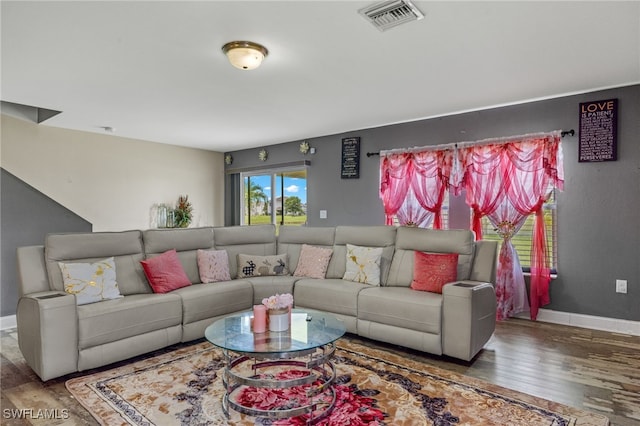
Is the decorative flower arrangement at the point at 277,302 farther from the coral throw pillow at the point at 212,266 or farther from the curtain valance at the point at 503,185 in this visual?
the curtain valance at the point at 503,185

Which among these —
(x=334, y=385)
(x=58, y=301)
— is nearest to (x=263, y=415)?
(x=334, y=385)

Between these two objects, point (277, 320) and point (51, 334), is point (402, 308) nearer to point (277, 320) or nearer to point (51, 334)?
point (277, 320)

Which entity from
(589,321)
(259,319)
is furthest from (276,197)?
(589,321)

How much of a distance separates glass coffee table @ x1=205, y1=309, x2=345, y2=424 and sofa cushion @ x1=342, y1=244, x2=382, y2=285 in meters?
1.12

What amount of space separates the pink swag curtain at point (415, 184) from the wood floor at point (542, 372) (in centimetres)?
173

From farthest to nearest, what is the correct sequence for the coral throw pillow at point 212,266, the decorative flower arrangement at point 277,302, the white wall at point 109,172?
the white wall at point 109,172
the coral throw pillow at point 212,266
the decorative flower arrangement at point 277,302

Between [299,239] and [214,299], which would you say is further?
[299,239]

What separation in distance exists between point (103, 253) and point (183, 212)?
10.4 feet

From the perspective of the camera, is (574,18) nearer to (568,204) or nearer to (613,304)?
(568,204)

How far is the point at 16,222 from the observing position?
14.2 feet

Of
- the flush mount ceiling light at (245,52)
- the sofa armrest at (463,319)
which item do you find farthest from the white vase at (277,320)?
the flush mount ceiling light at (245,52)

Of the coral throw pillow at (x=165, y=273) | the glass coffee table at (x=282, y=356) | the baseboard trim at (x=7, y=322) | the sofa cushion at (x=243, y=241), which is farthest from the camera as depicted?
the sofa cushion at (x=243, y=241)

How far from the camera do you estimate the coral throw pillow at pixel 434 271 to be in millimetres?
3332

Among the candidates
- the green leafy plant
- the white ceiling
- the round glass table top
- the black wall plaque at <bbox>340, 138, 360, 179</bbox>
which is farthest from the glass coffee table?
the green leafy plant
